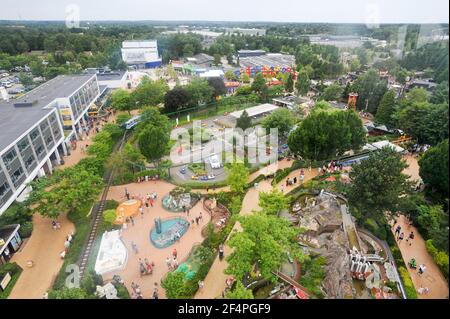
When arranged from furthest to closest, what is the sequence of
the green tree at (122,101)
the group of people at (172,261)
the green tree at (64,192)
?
1. the green tree at (122,101)
2. the green tree at (64,192)
3. the group of people at (172,261)

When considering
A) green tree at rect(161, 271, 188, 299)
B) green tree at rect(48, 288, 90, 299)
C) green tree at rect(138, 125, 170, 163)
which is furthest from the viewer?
green tree at rect(138, 125, 170, 163)

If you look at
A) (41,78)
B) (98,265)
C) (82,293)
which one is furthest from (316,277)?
(41,78)

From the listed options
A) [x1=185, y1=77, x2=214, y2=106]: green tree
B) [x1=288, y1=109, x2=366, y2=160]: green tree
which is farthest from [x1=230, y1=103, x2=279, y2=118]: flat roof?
[x1=288, y1=109, x2=366, y2=160]: green tree

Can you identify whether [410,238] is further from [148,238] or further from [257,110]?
[257,110]

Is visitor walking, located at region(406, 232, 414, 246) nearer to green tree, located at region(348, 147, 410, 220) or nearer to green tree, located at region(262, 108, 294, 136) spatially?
green tree, located at region(348, 147, 410, 220)

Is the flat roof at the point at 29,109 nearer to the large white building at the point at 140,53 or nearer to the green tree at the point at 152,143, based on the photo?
the green tree at the point at 152,143

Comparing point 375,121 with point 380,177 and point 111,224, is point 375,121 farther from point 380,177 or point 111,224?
point 111,224

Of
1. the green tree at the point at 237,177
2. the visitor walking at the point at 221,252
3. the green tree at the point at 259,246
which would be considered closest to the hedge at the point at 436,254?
the green tree at the point at 259,246
